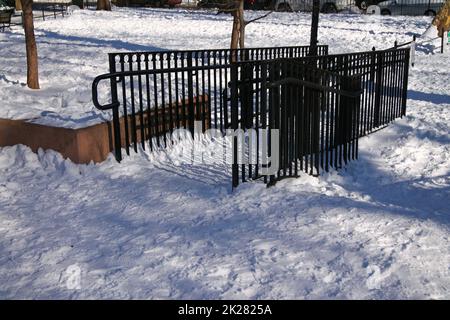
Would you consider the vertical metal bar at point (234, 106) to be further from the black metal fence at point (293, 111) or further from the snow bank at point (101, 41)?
the snow bank at point (101, 41)

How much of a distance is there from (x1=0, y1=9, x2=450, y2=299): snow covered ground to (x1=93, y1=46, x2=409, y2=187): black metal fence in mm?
286

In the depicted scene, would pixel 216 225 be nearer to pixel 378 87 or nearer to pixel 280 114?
pixel 280 114

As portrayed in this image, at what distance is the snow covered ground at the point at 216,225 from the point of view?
3516 mm

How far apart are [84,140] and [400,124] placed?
17.3ft

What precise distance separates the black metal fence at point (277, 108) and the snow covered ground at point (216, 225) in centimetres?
29

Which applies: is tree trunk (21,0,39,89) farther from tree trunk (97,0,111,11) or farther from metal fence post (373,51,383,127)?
tree trunk (97,0,111,11)

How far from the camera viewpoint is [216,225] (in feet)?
14.7

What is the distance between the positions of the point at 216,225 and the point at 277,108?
1483 millimetres

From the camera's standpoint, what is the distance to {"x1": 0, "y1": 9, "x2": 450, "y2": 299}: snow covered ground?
3.52 metres

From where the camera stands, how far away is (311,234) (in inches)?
167

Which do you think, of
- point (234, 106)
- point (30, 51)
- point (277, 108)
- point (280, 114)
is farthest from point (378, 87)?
point (30, 51)

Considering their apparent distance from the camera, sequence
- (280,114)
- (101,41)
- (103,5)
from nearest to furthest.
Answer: (280,114) → (101,41) → (103,5)

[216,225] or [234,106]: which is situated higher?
[234,106]
